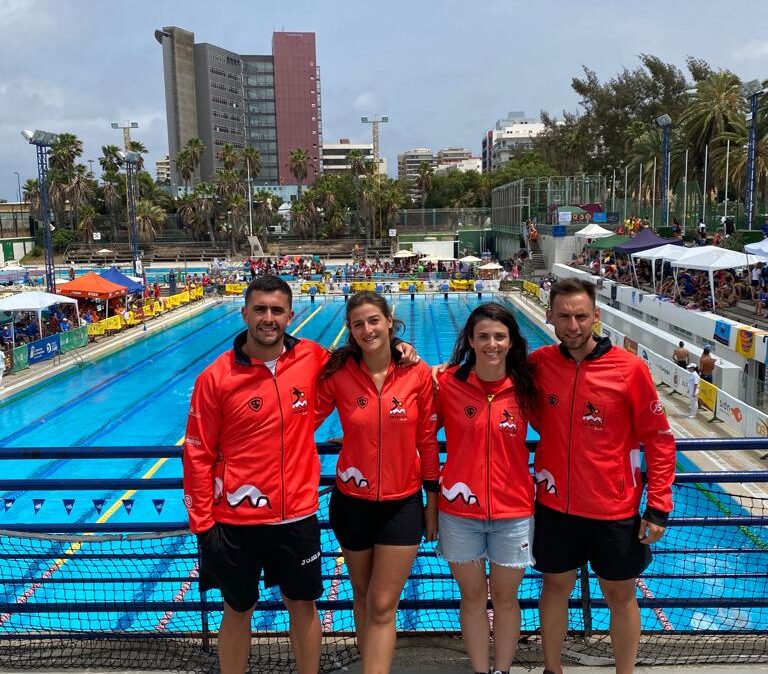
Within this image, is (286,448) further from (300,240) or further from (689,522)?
(300,240)

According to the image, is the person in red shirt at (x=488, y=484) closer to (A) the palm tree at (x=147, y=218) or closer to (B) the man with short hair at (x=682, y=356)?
(B) the man with short hair at (x=682, y=356)

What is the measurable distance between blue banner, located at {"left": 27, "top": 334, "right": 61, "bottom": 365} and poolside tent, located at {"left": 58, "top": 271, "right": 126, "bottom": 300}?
3.89 m

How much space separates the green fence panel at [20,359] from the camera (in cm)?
1744

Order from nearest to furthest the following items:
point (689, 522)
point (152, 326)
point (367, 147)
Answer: point (689, 522) < point (152, 326) < point (367, 147)

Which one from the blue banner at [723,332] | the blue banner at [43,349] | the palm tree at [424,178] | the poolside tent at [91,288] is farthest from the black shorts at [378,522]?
the palm tree at [424,178]

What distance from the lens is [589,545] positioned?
8.66 ft

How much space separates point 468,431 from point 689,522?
50.4 inches

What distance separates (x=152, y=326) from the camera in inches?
1012

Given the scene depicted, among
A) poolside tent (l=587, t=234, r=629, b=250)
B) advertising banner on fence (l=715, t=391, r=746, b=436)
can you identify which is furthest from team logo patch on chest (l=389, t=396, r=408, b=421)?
poolside tent (l=587, t=234, r=629, b=250)

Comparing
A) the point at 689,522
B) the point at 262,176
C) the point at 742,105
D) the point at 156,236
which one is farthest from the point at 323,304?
the point at 262,176

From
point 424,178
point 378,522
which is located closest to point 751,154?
point 378,522

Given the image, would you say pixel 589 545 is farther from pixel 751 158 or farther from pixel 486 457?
pixel 751 158

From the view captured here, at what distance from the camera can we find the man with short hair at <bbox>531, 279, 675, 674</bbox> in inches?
100

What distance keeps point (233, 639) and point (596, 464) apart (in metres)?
1.56
